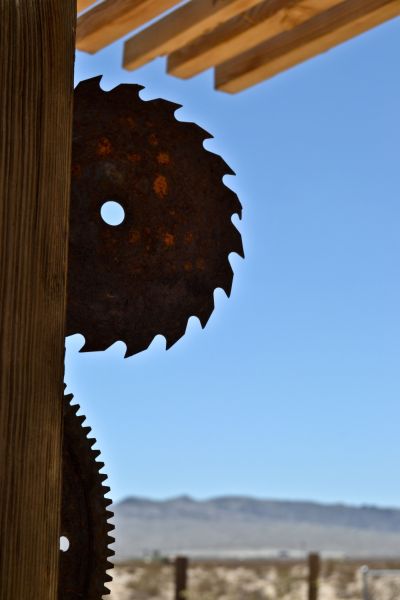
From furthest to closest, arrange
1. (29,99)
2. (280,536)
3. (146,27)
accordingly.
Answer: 1. (280,536)
2. (146,27)
3. (29,99)

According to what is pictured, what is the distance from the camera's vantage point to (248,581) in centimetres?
2020

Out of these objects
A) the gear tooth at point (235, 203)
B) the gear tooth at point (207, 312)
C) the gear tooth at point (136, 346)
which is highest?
the gear tooth at point (235, 203)

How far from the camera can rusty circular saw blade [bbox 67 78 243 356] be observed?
171 centimetres

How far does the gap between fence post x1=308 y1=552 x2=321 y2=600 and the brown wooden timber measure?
1158cm

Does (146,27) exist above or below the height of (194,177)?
above

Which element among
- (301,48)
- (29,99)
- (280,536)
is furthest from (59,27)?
(280,536)

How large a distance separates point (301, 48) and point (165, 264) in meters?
2.02

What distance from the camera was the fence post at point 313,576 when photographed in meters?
12.4

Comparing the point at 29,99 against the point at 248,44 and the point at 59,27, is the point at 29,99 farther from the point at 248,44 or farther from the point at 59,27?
the point at 248,44

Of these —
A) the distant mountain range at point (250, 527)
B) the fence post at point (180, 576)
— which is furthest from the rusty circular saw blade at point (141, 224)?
the distant mountain range at point (250, 527)

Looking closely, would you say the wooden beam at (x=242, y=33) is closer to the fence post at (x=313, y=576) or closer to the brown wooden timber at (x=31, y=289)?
the brown wooden timber at (x=31, y=289)

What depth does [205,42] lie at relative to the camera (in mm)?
3744

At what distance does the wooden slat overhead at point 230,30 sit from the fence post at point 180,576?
829cm

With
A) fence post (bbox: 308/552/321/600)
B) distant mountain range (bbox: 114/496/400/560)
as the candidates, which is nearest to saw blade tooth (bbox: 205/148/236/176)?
fence post (bbox: 308/552/321/600)
